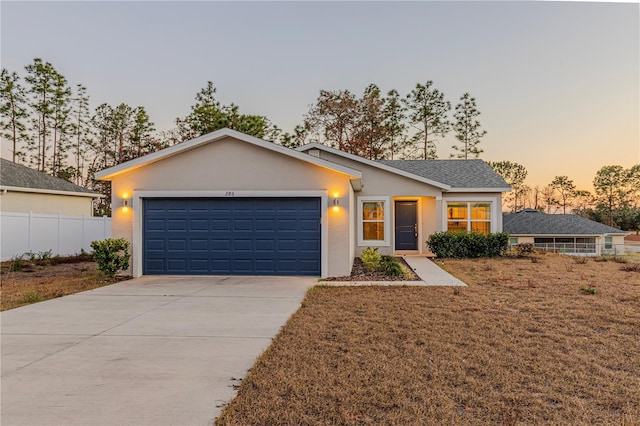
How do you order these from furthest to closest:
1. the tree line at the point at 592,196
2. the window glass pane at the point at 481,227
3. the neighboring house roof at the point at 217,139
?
the tree line at the point at 592,196
the window glass pane at the point at 481,227
the neighboring house roof at the point at 217,139

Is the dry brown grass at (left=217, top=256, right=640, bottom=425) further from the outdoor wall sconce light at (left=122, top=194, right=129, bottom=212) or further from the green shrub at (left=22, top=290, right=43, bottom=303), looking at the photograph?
the outdoor wall sconce light at (left=122, top=194, right=129, bottom=212)

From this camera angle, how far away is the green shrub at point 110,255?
9.85 m

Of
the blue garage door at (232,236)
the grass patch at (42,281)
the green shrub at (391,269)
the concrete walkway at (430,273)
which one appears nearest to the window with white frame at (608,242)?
the concrete walkway at (430,273)

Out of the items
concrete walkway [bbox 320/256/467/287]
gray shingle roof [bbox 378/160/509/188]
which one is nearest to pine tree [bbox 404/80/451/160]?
gray shingle roof [bbox 378/160/509/188]

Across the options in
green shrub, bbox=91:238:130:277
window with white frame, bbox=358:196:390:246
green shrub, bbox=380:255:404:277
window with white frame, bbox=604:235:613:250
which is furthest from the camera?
window with white frame, bbox=604:235:613:250

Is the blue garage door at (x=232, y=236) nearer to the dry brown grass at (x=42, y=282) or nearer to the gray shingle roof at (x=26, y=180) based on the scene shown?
the dry brown grass at (x=42, y=282)

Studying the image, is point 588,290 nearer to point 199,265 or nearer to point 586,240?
point 199,265

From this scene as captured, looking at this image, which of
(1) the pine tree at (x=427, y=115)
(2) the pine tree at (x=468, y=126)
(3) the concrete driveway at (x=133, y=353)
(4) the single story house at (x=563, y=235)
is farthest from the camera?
(1) the pine tree at (x=427, y=115)

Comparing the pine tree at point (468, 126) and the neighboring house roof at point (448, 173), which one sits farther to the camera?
the pine tree at point (468, 126)

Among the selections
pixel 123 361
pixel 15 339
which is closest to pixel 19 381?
pixel 123 361

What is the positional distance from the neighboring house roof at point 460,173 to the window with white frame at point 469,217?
715mm

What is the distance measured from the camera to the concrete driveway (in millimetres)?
3105

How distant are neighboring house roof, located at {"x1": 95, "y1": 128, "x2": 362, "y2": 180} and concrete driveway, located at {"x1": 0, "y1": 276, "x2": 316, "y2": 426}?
3.70 m

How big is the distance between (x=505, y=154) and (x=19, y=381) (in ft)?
91.9
